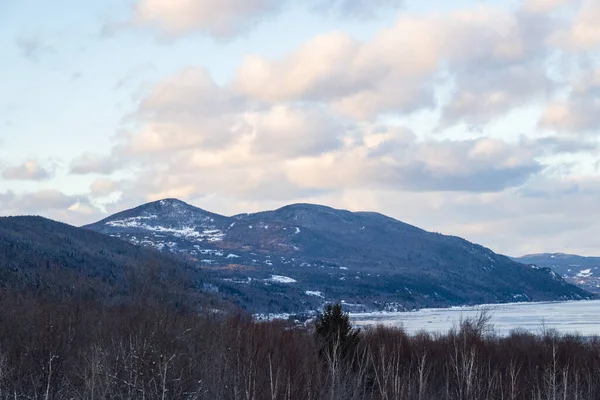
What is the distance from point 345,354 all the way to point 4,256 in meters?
Result: 124

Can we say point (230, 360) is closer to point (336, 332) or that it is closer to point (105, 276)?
point (336, 332)

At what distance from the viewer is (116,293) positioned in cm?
10969

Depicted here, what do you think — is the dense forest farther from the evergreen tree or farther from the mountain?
the mountain

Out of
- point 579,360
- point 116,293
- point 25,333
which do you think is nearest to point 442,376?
point 579,360

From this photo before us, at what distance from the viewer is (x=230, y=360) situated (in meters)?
40.9

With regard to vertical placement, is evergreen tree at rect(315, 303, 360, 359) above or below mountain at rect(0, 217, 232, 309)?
below

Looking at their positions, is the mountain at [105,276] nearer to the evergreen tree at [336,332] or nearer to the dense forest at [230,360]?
the dense forest at [230,360]

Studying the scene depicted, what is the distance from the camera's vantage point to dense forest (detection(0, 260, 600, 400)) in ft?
118

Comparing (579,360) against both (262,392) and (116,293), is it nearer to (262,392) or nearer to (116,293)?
(262,392)

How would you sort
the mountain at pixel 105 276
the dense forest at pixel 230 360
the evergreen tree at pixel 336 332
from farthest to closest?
the mountain at pixel 105 276
the evergreen tree at pixel 336 332
the dense forest at pixel 230 360

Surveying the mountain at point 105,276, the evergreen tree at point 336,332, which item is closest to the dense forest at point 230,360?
the evergreen tree at point 336,332

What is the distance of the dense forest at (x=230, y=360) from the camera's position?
35866 mm

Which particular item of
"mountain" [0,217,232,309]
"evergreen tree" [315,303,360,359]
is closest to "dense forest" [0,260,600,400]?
"evergreen tree" [315,303,360,359]

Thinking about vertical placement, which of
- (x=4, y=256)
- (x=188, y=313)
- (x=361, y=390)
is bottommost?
(x=361, y=390)
